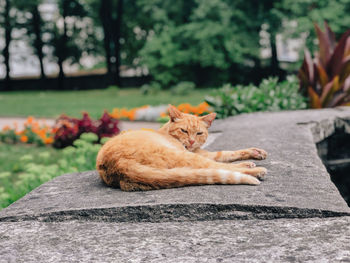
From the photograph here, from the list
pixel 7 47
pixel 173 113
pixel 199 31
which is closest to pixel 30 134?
pixel 173 113

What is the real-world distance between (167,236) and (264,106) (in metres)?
4.75

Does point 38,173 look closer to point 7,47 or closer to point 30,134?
point 30,134

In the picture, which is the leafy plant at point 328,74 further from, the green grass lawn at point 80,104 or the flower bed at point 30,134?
the green grass lawn at point 80,104

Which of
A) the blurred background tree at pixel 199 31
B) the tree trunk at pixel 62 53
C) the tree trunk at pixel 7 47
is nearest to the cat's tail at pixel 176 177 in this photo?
the blurred background tree at pixel 199 31

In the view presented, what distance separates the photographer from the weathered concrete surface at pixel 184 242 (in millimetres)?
1831

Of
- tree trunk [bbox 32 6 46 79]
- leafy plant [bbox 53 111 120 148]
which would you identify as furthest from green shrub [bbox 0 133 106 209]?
tree trunk [bbox 32 6 46 79]

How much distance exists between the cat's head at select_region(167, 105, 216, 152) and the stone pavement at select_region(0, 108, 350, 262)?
55 centimetres

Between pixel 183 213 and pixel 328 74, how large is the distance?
5457 millimetres

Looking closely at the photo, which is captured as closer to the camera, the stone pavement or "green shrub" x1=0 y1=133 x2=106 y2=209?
the stone pavement

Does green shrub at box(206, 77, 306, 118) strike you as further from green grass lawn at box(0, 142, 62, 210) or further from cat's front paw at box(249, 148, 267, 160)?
cat's front paw at box(249, 148, 267, 160)

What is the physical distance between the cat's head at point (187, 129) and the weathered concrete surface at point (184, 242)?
90 centimetres

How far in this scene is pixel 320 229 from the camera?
2014 mm

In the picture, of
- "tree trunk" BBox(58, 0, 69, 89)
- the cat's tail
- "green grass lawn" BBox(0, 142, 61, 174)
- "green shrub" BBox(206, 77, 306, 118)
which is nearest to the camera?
the cat's tail

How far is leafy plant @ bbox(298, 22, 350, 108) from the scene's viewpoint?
6434 mm
